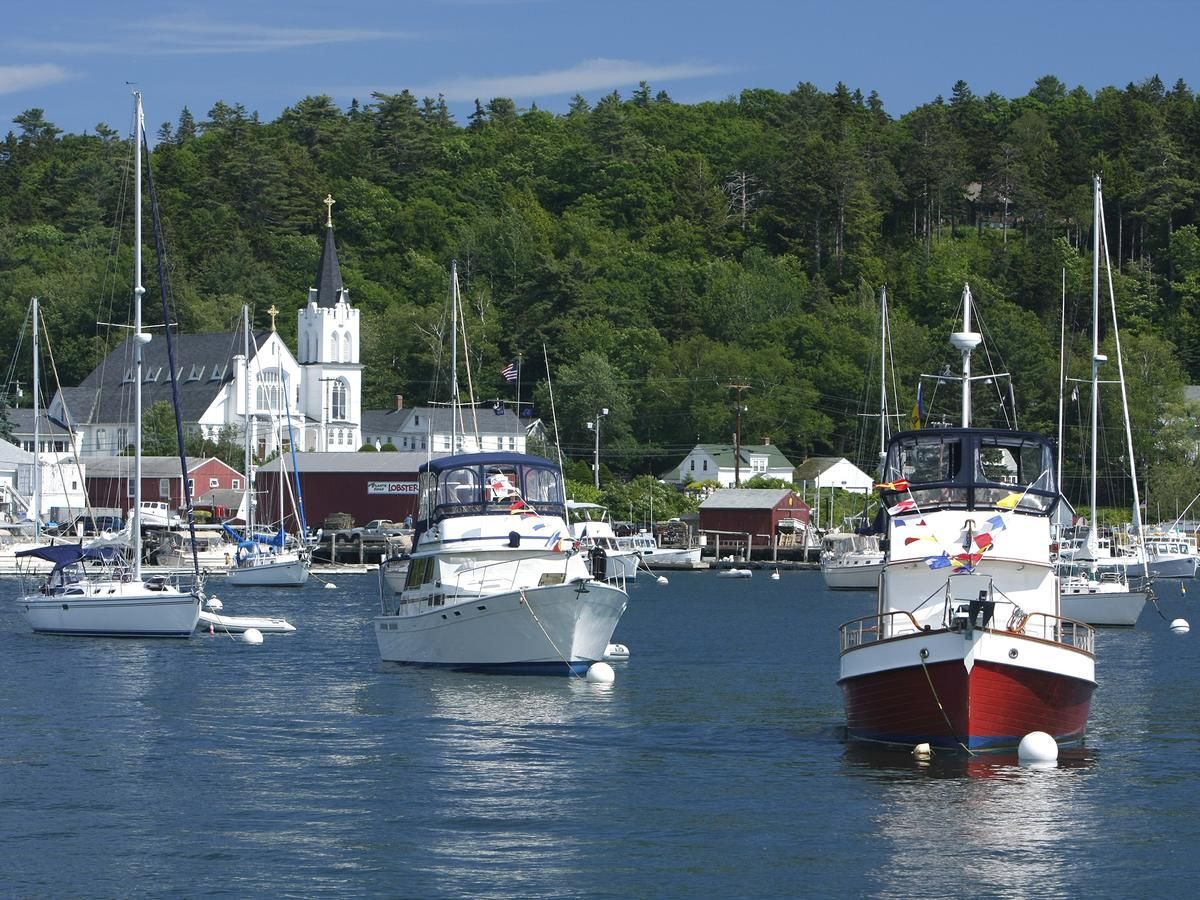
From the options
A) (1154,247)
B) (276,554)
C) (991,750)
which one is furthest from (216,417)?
(991,750)

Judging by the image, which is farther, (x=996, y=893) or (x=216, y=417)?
(x=216, y=417)

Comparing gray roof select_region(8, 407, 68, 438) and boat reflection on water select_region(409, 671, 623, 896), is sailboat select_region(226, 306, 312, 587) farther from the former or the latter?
gray roof select_region(8, 407, 68, 438)

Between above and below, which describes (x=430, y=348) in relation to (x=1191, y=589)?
above

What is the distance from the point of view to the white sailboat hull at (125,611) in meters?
55.5

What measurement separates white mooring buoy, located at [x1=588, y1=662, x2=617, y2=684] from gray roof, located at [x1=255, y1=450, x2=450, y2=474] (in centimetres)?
7709

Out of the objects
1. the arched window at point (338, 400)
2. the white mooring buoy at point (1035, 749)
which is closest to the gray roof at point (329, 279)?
the arched window at point (338, 400)

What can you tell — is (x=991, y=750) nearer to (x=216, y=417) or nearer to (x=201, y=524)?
(x=201, y=524)

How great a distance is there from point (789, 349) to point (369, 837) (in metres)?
137

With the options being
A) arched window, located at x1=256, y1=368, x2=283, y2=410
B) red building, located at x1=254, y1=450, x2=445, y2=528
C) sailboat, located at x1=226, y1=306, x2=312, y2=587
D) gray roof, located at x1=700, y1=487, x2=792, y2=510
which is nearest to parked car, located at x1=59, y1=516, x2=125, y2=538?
sailboat, located at x1=226, y1=306, x2=312, y2=587

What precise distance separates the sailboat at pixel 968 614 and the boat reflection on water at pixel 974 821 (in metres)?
0.64

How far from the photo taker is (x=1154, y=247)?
17775 centimetres

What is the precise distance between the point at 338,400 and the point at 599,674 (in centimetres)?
11507

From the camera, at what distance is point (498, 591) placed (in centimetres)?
4531

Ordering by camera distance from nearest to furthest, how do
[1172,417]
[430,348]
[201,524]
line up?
1. [201,524]
2. [1172,417]
3. [430,348]
